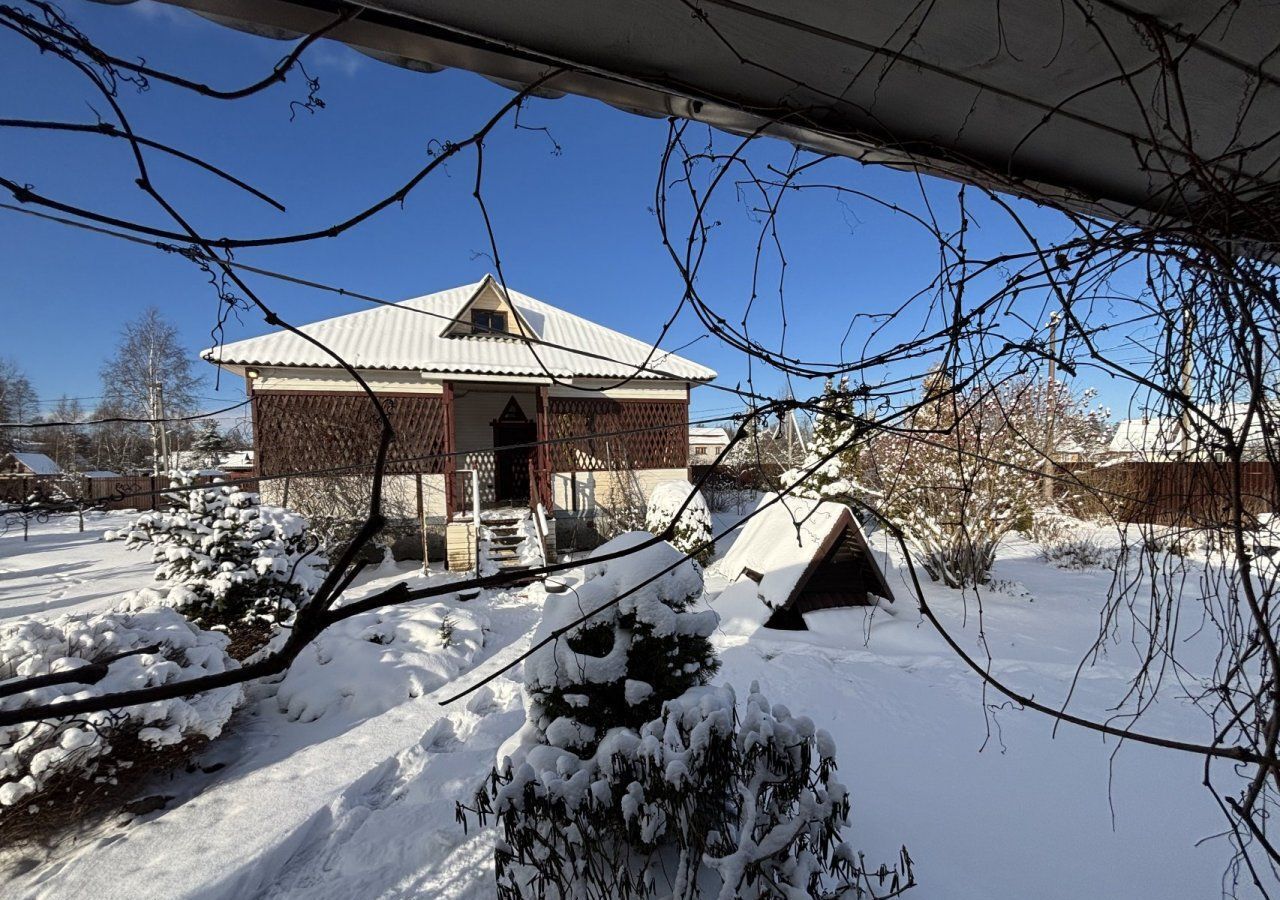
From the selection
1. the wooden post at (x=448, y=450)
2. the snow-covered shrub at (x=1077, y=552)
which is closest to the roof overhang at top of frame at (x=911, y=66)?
the wooden post at (x=448, y=450)

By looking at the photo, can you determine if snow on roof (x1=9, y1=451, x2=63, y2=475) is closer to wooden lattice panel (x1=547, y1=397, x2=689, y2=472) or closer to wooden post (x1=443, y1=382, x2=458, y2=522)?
wooden post (x1=443, y1=382, x2=458, y2=522)

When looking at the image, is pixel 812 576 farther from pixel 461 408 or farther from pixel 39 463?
pixel 39 463

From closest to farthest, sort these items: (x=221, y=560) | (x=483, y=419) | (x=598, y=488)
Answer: (x=221, y=560)
(x=598, y=488)
(x=483, y=419)

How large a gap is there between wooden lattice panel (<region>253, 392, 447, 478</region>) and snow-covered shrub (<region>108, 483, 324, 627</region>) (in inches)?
123

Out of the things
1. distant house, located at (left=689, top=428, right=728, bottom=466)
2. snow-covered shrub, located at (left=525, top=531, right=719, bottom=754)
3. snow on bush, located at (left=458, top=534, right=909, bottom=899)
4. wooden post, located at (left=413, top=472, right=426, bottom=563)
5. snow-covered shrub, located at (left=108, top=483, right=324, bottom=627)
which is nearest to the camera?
snow on bush, located at (left=458, top=534, right=909, bottom=899)

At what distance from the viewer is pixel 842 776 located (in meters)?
3.11

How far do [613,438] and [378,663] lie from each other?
732cm

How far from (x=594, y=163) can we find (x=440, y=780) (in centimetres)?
380

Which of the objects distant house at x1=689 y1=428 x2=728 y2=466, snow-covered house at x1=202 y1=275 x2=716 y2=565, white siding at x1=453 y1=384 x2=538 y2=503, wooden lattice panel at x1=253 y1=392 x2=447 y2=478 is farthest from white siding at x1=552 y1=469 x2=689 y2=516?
distant house at x1=689 y1=428 x2=728 y2=466

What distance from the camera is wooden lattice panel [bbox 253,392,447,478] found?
30.1ft

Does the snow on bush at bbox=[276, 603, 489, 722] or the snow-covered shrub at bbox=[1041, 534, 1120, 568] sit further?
the snow-covered shrub at bbox=[1041, 534, 1120, 568]

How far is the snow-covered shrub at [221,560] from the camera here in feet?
17.6

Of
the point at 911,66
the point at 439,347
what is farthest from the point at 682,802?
the point at 439,347

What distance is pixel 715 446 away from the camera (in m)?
31.9
